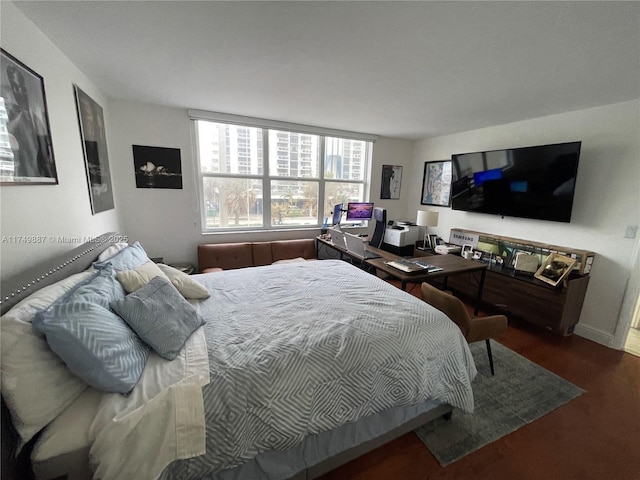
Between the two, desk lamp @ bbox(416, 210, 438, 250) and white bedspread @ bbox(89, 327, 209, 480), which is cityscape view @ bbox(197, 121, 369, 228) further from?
white bedspread @ bbox(89, 327, 209, 480)

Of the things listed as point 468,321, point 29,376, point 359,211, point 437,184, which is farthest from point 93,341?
point 437,184

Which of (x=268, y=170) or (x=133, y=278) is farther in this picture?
(x=268, y=170)

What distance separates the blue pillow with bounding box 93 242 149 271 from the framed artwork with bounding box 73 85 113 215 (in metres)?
0.66

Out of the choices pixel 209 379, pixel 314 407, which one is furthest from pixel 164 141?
pixel 314 407

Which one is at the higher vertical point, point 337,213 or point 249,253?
point 337,213

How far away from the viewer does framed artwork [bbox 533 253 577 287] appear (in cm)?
248

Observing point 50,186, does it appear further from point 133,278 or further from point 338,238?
point 338,238

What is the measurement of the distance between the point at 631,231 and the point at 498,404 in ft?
7.05

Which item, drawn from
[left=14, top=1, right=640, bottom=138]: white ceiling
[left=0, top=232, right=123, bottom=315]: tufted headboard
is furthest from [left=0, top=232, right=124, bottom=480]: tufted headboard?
[left=14, top=1, right=640, bottom=138]: white ceiling

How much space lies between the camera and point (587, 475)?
1354mm

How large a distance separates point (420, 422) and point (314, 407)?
82 cm

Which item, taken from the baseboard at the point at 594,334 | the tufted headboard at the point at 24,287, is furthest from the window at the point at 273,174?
the baseboard at the point at 594,334

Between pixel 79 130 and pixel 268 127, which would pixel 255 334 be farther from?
pixel 268 127

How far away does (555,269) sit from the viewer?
2617mm
